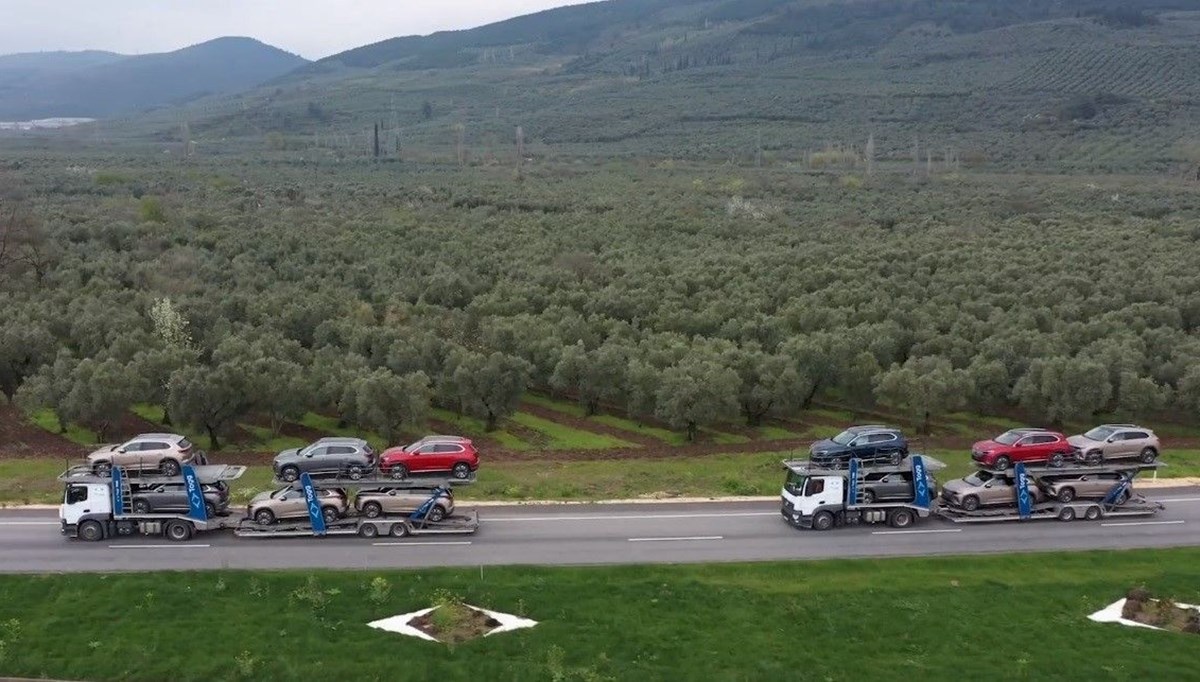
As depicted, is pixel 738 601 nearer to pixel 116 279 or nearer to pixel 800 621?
pixel 800 621

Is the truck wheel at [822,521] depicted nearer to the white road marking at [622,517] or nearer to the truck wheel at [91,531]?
the white road marking at [622,517]

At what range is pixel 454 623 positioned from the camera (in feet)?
93.7

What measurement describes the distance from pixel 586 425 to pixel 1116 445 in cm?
2448

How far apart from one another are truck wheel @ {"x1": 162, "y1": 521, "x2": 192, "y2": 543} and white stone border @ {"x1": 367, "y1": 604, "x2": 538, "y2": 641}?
953 centimetres

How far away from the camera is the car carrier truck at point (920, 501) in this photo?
3538cm

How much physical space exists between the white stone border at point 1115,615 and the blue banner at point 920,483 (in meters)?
7.02

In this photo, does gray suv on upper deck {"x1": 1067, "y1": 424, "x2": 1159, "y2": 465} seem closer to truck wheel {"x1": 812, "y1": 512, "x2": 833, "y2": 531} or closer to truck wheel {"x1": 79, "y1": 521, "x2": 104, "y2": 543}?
truck wheel {"x1": 812, "y1": 512, "x2": 833, "y2": 531}

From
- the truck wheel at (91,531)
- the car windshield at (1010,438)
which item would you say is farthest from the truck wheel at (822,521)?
the truck wheel at (91,531)

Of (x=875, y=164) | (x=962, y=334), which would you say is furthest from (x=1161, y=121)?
(x=962, y=334)

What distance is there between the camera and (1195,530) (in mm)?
35875

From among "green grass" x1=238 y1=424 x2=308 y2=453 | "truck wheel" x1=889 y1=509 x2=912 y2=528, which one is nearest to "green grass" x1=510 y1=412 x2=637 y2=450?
"green grass" x1=238 y1=424 x2=308 y2=453

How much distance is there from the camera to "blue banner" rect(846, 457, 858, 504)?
35312 millimetres

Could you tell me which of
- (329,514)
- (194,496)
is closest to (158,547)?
(194,496)

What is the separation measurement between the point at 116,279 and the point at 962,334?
58.1 meters
